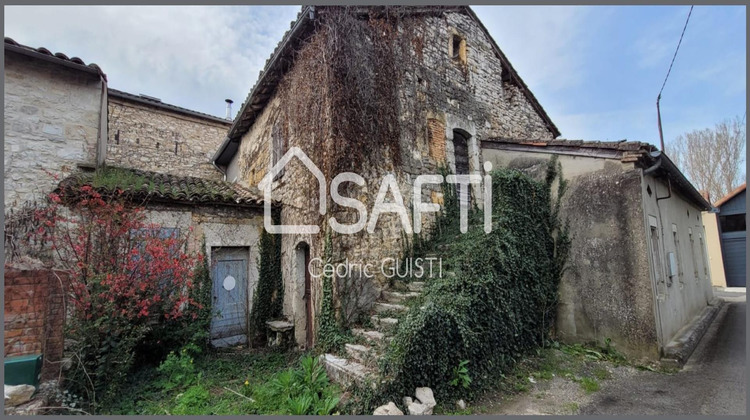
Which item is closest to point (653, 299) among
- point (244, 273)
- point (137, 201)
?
point (244, 273)

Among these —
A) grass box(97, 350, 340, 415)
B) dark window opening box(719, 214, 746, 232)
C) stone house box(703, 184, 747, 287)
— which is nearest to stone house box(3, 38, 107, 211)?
grass box(97, 350, 340, 415)

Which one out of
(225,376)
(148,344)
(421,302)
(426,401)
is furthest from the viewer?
(148,344)

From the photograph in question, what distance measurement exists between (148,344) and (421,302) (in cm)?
480

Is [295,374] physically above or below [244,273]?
below

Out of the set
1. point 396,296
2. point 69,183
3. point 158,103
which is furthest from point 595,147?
point 158,103

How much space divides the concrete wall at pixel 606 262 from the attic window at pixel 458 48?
4.01 m

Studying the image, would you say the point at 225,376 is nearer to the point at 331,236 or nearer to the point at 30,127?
the point at 331,236

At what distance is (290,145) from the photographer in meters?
7.22

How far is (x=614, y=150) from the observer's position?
6.02 m

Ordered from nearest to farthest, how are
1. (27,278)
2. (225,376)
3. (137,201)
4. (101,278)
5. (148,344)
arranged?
1. (27,278)
2. (101,278)
3. (225,376)
4. (148,344)
5. (137,201)

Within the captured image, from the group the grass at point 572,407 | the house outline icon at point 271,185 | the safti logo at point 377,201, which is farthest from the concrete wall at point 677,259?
the house outline icon at point 271,185

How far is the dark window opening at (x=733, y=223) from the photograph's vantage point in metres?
16.1

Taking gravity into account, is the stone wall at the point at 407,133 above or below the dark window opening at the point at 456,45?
below

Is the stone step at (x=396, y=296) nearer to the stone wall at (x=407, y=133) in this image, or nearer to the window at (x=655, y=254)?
the stone wall at (x=407, y=133)
